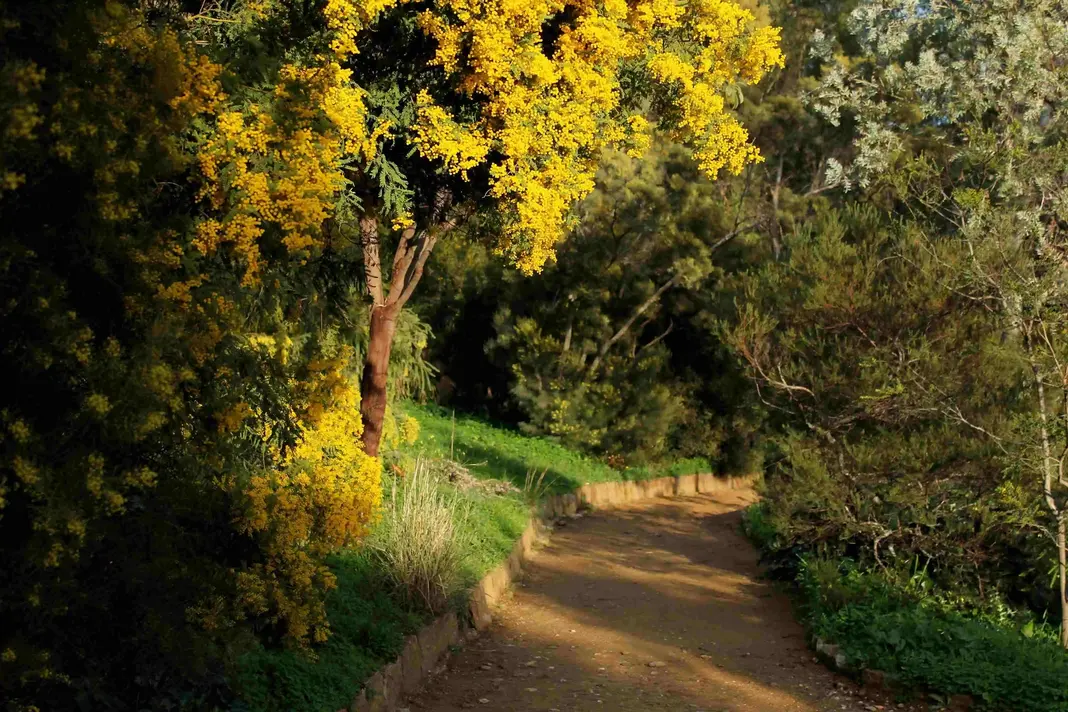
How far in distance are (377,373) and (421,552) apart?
2.10 meters

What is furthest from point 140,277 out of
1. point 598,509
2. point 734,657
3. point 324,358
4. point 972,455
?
point 598,509

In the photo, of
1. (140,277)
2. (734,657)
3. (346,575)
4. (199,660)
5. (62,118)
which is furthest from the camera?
(734,657)

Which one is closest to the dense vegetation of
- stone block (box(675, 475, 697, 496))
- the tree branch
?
the tree branch

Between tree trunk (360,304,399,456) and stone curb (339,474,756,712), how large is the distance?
1.60 meters

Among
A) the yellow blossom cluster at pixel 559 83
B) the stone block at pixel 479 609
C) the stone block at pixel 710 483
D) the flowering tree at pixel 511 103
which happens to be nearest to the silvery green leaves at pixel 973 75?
the yellow blossom cluster at pixel 559 83

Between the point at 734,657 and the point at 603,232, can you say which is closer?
the point at 734,657

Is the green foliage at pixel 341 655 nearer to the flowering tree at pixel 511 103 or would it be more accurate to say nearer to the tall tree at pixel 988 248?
A: the flowering tree at pixel 511 103

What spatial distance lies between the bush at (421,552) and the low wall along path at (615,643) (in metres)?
0.25

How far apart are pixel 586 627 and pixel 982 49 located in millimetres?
8010

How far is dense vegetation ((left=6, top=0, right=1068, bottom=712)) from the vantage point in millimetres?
4305

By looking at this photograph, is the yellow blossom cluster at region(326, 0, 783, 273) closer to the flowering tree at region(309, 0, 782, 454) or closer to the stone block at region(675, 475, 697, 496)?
the flowering tree at region(309, 0, 782, 454)

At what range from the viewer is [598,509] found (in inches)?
736

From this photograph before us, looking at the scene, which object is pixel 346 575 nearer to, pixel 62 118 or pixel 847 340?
pixel 62 118

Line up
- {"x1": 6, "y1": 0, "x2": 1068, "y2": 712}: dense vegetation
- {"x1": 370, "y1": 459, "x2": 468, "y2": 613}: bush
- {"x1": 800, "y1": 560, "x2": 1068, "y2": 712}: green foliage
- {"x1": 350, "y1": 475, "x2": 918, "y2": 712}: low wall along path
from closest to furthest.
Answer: {"x1": 6, "y1": 0, "x2": 1068, "y2": 712}: dense vegetation < {"x1": 800, "y1": 560, "x2": 1068, "y2": 712}: green foliage < {"x1": 350, "y1": 475, "x2": 918, "y2": 712}: low wall along path < {"x1": 370, "y1": 459, "x2": 468, "y2": 613}: bush
